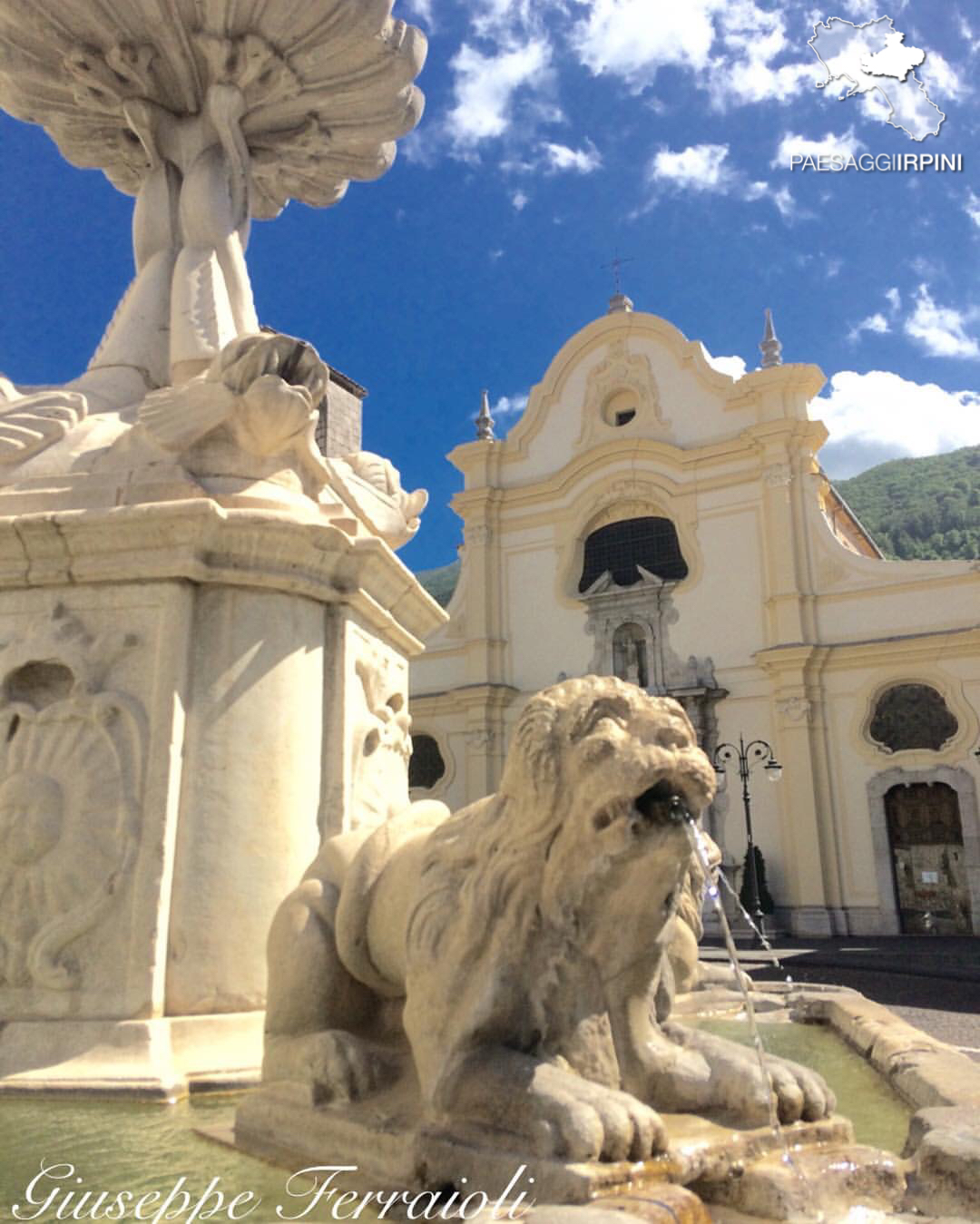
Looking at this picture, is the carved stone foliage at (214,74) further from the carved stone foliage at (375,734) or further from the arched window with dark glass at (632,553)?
the arched window with dark glass at (632,553)

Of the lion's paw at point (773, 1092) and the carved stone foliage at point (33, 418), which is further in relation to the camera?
the carved stone foliage at point (33, 418)

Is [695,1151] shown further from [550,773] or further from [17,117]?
[17,117]

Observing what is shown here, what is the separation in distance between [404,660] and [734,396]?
20488 millimetres

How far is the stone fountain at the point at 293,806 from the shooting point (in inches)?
80.8

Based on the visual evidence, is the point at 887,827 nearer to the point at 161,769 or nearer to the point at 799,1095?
the point at 161,769

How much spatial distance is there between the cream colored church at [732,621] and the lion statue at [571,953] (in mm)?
18387

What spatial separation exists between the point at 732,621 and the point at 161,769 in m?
19.8

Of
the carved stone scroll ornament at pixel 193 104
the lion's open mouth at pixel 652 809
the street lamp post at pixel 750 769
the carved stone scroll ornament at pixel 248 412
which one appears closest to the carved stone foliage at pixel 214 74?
the carved stone scroll ornament at pixel 193 104

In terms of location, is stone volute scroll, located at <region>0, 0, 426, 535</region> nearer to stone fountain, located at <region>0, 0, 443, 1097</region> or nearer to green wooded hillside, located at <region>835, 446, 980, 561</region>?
stone fountain, located at <region>0, 0, 443, 1097</region>

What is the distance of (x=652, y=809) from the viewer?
207 cm

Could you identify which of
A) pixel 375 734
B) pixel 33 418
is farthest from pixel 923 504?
pixel 33 418

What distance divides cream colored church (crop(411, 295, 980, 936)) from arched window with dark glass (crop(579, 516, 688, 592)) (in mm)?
48

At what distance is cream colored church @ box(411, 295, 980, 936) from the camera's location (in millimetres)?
19562

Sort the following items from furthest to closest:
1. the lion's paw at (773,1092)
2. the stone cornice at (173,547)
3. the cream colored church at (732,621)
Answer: the cream colored church at (732,621)
the stone cornice at (173,547)
the lion's paw at (773,1092)
